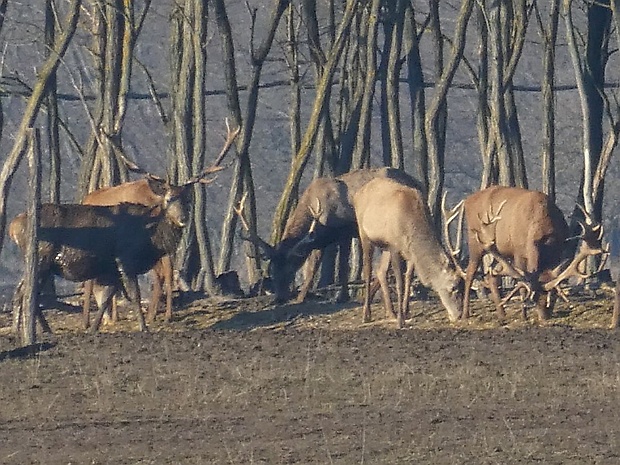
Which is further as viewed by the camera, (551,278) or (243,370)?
(551,278)

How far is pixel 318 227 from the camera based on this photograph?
21.9m

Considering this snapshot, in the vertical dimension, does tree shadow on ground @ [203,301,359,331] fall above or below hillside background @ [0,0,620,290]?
below

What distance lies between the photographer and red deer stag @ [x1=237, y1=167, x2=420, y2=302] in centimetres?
2153

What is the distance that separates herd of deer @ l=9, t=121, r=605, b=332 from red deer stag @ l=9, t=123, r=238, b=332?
11 mm

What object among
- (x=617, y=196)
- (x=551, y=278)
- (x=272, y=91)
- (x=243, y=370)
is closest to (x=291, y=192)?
(x=551, y=278)

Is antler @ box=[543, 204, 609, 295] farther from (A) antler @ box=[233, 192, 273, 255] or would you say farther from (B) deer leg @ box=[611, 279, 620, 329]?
(A) antler @ box=[233, 192, 273, 255]

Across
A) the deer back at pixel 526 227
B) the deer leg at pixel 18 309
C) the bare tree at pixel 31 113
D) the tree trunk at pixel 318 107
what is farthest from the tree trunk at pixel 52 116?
the deer back at pixel 526 227

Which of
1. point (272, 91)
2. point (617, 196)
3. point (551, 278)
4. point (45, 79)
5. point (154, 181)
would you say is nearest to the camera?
point (45, 79)

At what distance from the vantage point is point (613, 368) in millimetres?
14648

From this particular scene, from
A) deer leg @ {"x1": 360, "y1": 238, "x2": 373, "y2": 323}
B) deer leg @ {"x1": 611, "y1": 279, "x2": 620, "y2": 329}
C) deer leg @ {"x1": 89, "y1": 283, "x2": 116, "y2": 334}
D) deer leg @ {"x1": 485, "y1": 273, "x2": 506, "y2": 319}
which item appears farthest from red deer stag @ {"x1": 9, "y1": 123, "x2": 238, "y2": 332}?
deer leg @ {"x1": 611, "y1": 279, "x2": 620, "y2": 329}

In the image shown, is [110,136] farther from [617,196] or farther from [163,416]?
[617,196]

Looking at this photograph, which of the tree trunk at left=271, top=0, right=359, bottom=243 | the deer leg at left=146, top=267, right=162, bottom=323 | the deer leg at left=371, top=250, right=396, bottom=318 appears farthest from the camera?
the tree trunk at left=271, top=0, right=359, bottom=243

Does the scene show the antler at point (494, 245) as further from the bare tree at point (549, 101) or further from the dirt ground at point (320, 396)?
the bare tree at point (549, 101)

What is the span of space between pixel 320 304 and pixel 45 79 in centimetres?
505
